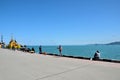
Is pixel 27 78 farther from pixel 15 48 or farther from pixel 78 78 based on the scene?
pixel 15 48

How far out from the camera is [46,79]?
33.6 ft

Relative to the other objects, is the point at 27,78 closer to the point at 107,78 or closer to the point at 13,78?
the point at 13,78

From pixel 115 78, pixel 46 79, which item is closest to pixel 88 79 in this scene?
pixel 115 78

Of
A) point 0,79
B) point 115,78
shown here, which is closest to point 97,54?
point 115,78

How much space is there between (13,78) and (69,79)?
2.87 metres

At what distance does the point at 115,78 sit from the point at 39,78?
11.9ft

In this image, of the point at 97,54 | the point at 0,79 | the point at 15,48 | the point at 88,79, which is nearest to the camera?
the point at 88,79

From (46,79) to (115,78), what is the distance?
3240 mm

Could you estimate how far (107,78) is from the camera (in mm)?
10062

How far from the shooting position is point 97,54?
19.9 metres

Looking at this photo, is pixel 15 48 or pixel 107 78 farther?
pixel 15 48

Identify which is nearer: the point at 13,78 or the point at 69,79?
the point at 69,79

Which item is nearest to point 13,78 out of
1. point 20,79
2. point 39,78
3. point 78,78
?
point 20,79

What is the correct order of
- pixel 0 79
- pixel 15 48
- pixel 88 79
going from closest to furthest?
1. pixel 88 79
2. pixel 0 79
3. pixel 15 48
